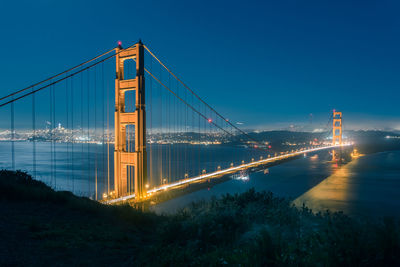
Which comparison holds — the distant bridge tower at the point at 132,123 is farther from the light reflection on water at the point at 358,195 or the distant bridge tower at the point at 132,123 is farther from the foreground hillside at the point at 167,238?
the light reflection on water at the point at 358,195

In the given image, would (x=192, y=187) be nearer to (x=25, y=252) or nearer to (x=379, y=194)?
(x=25, y=252)

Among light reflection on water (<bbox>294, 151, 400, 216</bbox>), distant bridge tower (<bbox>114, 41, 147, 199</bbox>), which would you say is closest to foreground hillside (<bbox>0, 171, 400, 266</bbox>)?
distant bridge tower (<bbox>114, 41, 147, 199</bbox>)

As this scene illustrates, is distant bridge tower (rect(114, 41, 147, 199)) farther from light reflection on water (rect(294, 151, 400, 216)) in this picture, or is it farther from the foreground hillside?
light reflection on water (rect(294, 151, 400, 216))

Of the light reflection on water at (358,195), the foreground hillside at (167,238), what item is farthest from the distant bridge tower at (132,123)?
the light reflection on water at (358,195)

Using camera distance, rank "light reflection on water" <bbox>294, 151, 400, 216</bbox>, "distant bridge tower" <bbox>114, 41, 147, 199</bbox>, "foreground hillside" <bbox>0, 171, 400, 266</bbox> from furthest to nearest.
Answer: "light reflection on water" <bbox>294, 151, 400, 216</bbox>
"distant bridge tower" <bbox>114, 41, 147, 199</bbox>
"foreground hillside" <bbox>0, 171, 400, 266</bbox>

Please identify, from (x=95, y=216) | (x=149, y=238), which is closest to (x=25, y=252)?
(x=149, y=238)

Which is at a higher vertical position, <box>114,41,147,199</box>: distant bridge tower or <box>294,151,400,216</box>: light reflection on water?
<box>114,41,147,199</box>: distant bridge tower

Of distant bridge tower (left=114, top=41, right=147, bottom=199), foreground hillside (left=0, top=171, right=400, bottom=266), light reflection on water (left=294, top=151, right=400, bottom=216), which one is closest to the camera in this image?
foreground hillside (left=0, top=171, right=400, bottom=266)
